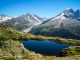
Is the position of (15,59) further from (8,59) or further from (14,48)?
(14,48)

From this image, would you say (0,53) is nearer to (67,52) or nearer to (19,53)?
(19,53)

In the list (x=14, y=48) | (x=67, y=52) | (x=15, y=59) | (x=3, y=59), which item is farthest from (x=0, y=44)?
(x=67, y=52)

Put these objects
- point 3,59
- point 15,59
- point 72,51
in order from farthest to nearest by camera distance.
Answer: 1. point 72,51
2. point 3,59
3. point 15,59

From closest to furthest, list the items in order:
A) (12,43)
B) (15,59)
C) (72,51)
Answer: (15,59) → (12,43) → (72,51)

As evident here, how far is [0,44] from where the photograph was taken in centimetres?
9162

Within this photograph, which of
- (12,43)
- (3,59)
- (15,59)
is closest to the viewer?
(15,59)

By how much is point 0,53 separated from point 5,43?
7.62 m

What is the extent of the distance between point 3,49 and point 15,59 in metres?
27.8

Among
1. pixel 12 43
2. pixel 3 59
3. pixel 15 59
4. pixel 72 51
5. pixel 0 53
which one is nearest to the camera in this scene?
pixel 15 59

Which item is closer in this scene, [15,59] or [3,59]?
[15,59]

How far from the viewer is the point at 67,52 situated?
440 ft

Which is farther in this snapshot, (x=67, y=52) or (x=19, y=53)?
(x=67, y=52)

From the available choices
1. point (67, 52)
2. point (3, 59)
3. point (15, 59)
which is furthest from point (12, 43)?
point (67, 52)

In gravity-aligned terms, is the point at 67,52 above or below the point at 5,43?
below
